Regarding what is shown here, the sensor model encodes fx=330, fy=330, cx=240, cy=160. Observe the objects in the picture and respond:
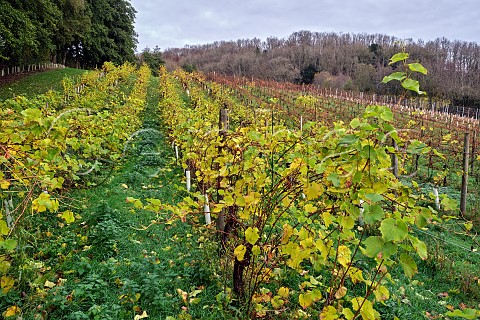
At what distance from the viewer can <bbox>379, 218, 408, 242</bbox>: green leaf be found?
3.82ft

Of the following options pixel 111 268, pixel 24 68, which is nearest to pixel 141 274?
pixel 111 268

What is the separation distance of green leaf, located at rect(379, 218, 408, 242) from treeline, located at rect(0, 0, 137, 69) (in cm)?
1864

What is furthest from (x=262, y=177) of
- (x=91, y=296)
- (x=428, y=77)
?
(x=428, y=77)

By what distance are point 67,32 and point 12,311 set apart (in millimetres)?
29776

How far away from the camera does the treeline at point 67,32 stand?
54.4 feet

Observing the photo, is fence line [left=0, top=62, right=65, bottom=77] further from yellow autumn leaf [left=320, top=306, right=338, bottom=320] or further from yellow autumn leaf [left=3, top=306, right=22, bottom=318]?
yellow autumn leaf [left=320, top=306, right=338, bottom=320]

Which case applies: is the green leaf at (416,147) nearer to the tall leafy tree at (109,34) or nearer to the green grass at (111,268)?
the green grass at (111,268)

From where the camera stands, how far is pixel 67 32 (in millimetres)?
27031

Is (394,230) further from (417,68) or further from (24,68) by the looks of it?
(24,68)

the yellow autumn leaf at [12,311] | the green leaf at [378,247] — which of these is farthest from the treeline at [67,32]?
the green leaf at [378,247]

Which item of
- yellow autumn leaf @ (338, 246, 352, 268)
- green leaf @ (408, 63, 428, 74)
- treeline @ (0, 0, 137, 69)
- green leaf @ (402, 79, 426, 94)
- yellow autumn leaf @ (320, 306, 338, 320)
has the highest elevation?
treeline @ (0, 0, 137, 69)

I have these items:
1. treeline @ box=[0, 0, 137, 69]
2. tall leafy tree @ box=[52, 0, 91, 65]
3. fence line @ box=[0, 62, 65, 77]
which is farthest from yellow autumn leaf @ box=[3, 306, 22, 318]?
fence line @ box=[0, 62, 65, 77]

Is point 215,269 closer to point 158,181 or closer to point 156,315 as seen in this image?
point 156,315

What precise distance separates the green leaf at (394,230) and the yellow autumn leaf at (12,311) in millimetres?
2772
